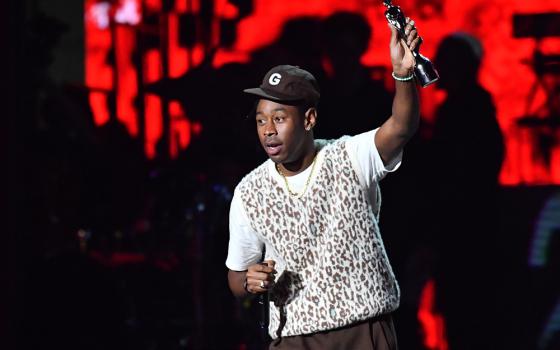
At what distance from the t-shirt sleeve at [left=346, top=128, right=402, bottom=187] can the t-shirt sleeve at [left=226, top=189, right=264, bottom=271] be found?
1.45ft

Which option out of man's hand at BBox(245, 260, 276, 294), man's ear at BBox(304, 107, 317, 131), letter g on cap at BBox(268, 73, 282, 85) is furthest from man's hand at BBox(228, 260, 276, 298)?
letter g on cap at BBox(268, 73, 282, 85)

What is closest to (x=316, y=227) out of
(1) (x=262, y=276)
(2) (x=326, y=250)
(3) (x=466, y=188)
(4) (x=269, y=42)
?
(2) (x=326, y=250)

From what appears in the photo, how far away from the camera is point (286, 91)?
314cm

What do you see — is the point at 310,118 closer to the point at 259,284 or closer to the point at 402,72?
the point at 402,72

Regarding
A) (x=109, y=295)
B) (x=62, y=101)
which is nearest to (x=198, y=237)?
(x=109, y=295)

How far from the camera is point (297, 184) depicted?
10.4ft

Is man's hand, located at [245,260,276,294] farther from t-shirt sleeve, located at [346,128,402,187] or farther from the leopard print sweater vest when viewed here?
t-shirt sleeve, located at [346,128,402,187]

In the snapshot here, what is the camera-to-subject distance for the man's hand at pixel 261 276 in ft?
9.88

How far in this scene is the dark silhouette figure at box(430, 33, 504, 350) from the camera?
15.2 ft

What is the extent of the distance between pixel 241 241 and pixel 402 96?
2.67 ft

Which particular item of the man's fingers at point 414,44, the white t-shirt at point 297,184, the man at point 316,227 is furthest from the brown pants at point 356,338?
the man's fingers at point 414,44

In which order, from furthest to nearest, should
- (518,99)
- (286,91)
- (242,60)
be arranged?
(242,60), (518,99), (286,91)

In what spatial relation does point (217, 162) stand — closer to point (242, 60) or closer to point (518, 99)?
point (242, 60)

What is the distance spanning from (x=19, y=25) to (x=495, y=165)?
9.65ft
